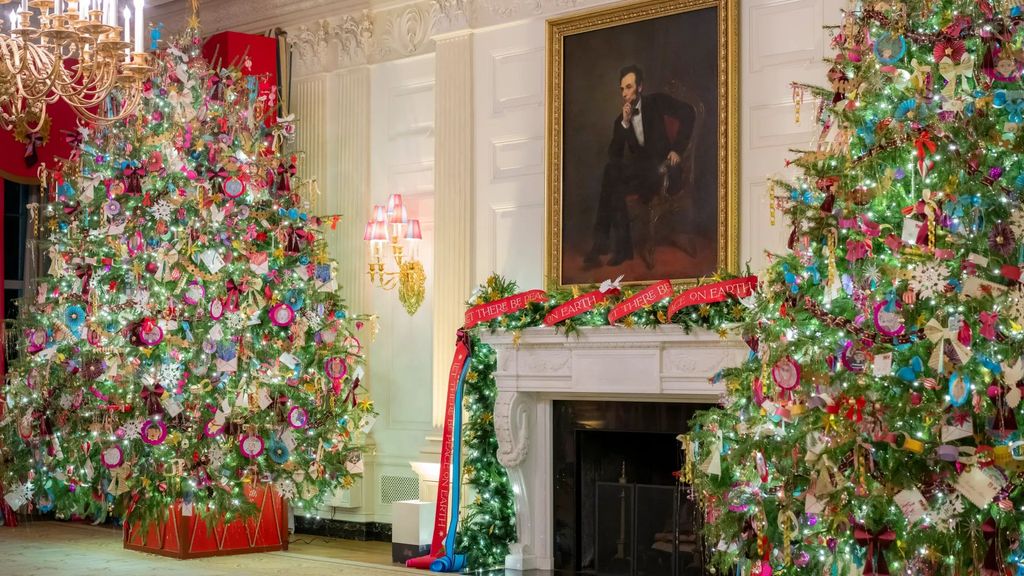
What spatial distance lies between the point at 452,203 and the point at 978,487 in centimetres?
495

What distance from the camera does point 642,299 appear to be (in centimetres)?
752

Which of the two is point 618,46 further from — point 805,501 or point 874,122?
point 805,501

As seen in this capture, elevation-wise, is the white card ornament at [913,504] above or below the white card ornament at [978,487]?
below

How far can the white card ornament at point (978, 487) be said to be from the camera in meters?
4.68

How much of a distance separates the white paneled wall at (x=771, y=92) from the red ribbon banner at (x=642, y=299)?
551 millimetres

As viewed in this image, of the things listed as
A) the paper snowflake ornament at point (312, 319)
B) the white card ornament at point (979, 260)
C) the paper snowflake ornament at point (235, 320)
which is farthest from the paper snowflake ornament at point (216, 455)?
the white card ornament at point (979, 260)

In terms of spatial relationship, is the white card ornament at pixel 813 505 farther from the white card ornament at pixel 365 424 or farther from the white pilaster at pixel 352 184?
the white pilaster at pixel 352 184

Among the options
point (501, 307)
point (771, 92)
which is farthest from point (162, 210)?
point (771, 92)

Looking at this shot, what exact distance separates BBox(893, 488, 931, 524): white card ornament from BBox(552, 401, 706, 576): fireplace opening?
2.75m

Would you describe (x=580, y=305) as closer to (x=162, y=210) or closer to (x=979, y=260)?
(x=162, y=210)

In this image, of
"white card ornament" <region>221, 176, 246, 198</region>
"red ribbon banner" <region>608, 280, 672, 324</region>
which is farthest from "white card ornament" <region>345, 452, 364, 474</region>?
"red ribbon banner" <region>608, 280, 672, 324</region>

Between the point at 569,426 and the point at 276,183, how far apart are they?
2742 mm

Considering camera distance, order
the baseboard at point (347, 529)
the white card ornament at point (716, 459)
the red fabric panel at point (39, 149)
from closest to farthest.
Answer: the white card ornament at point (716, 459) → the baseboard at point (347, 529) → the red fabric panel at point (39, 149)

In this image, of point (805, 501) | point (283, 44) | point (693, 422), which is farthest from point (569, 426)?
point (283, 44)
